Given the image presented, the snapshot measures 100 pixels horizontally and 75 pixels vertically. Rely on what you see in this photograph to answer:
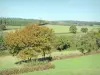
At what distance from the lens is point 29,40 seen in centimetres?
2811

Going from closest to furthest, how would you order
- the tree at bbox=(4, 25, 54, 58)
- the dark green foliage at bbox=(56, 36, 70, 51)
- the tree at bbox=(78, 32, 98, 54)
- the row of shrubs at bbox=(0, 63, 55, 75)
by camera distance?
the row of shrubs at bbox=(0, 63, 55, 75)
the tree at bbox=(4, 25, 54, 58)
the tree at bbox=(78, 32, 98, 54)
the dark green foliage at bbox=(56, 36, 70, 51)

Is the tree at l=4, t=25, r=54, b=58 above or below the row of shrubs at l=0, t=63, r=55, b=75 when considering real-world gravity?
above

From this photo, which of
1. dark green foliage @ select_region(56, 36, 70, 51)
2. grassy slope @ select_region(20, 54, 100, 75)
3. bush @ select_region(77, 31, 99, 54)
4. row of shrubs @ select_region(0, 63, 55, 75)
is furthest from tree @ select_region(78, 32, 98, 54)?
row of shrubs @ select_region(0, 63, 55, 75)

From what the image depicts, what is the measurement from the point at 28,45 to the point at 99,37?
54.2 ft

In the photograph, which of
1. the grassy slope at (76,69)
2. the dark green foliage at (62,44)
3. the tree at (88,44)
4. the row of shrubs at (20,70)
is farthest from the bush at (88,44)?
the row of shrubs at (20,70)

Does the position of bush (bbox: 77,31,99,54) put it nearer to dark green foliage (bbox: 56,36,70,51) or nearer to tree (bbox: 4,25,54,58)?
tree (bbox: 4,25,54,58)

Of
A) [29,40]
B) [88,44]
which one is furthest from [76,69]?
[88,44]

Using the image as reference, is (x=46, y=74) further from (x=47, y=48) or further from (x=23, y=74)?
(x=47, y=48)

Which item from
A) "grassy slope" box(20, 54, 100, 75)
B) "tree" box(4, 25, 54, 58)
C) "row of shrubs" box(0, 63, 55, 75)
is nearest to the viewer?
"grassy slope" box(20, 54, 100, 75)

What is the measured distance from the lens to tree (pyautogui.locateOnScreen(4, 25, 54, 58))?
92.3 ft

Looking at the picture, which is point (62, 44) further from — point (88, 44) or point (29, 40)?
point (29, 40)

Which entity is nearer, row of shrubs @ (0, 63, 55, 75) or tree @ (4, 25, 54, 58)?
row of shrubs @ (0, 63, 55, 75)

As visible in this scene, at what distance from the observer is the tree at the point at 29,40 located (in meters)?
28.1

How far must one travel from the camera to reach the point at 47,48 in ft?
100
